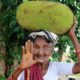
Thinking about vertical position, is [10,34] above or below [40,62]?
below

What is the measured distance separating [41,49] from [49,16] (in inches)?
9.2

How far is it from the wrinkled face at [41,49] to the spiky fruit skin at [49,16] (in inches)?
5.4

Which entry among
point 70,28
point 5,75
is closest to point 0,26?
point 5,75

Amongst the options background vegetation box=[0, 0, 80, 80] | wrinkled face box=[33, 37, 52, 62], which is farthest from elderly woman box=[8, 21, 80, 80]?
background vegetation box=[0, 0, 80, 80]

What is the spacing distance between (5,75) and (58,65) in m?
0.60

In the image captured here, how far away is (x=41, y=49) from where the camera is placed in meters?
1.90

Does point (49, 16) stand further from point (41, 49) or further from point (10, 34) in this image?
point (10, 34)

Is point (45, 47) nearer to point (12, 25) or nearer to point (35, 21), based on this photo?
point (35, 21)

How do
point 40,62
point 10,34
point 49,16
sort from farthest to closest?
point 10,34 < point 49,16 < point 40,62

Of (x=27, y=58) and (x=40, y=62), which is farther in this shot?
(x=40, y=62)

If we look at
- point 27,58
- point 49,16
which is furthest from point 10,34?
point 27,58

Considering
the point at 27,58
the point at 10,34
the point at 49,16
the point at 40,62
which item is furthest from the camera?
the point at 10,34

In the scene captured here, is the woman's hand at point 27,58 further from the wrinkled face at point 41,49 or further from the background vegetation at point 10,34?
the background vegetation at point 10,34

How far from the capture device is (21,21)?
6.91 feet
